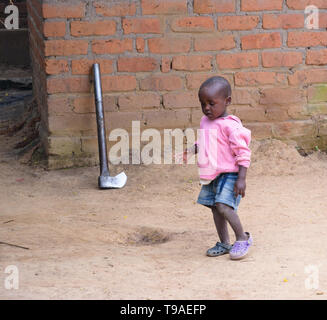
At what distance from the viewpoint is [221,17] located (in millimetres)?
5641

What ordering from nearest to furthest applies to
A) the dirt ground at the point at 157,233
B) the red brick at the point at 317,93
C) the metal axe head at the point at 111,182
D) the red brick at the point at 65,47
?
1. the dirt ground at the point at 157,233
2. the metal axe head at the point at 111,182
3. the red brick at the point at 65,47
4. the red brick at the point at 317,93

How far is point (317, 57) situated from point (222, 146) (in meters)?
2.53

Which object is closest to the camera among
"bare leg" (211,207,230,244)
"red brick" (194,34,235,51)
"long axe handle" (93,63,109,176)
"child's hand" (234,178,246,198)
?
"child's hand" (234,178,246,198)

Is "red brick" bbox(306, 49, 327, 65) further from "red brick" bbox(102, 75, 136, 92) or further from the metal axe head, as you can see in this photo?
the metal axe head

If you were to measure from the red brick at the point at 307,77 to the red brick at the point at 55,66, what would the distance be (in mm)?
1999

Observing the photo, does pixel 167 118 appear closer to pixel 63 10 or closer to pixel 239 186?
pixel 63 10

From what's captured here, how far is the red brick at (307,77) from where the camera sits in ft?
19.1

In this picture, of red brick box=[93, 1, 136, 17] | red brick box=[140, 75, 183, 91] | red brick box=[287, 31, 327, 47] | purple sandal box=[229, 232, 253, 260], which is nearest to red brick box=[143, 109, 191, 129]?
red brick box=[140, 75, 183, 91]

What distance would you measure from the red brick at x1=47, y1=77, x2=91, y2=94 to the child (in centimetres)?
216

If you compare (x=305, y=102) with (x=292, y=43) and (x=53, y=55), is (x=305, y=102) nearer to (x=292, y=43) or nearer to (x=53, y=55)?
(x=292, y=43)

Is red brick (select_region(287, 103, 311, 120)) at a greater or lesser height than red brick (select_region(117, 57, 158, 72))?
lesser

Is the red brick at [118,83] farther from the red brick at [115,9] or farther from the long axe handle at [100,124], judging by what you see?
the red brick at [115,9]

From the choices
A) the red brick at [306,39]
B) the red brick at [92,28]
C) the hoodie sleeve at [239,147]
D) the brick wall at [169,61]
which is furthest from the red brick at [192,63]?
the hoodie sleeve at [239,147]

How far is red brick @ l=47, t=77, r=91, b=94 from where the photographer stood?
5637 mm
